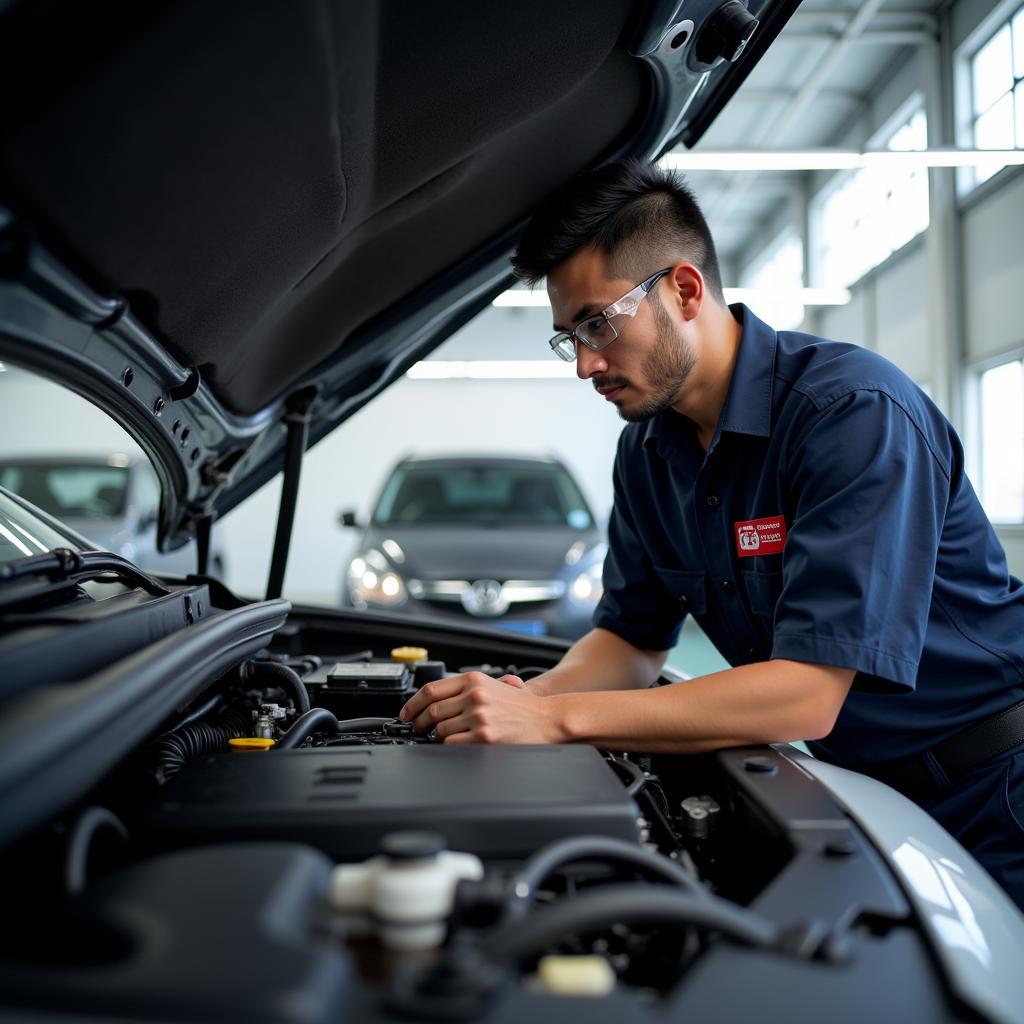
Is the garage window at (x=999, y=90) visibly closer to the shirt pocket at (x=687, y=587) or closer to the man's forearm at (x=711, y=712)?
the shirt pocket at (x=687, y=587)

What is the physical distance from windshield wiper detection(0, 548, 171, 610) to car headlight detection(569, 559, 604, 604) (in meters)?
2.44

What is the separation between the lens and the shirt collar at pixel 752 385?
4.00 ft

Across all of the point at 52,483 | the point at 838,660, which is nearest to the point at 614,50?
the point at 838,660

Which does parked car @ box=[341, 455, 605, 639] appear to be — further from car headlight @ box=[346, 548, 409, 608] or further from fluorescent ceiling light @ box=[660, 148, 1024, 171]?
fluorescent ceiling light @ box=[660, 148, 1024, 171]

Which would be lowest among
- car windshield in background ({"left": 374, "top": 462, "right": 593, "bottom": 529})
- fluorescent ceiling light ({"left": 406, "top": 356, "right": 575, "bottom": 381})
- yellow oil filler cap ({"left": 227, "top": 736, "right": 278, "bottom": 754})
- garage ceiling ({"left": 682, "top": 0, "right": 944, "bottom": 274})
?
yellow oil filler cap ({"left": 227, "top": 736, "right": 278, "bottom": 754})

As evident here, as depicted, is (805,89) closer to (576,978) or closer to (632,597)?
(632,597)

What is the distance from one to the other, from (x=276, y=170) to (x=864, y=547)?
71 centimetres

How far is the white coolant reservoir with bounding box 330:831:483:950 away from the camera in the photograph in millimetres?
492

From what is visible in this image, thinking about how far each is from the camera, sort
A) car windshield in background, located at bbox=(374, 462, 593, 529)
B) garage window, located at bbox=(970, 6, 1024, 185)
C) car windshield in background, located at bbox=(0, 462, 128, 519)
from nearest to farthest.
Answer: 1. car windshield in background, located at bbox=(374, 462, 593, 529)
2. garage window, located at bbox=(970, 6, 1024, 185)
3. car windshield in background, located at bbox=(0, 462, 128, 519)

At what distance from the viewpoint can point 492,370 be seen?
9.11 meters

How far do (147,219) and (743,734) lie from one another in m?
0.76

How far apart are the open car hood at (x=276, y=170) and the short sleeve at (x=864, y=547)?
482mm

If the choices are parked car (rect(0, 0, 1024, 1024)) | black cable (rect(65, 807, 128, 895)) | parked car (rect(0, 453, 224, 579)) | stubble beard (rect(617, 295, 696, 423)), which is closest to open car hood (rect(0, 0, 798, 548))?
parked car (rect(0, 0, 1024, 1024))

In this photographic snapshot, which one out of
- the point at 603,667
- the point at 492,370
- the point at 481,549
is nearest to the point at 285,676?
the point at 603,667
